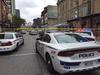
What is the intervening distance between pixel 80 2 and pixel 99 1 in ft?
21.8

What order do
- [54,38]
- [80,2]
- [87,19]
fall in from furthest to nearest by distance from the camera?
[80,2], [87,19], [54,38]

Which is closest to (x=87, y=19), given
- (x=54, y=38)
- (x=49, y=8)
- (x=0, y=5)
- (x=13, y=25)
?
(x=54, y=38)

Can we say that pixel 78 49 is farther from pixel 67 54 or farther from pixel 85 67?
pixel 85 67

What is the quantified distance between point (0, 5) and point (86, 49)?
3134cm

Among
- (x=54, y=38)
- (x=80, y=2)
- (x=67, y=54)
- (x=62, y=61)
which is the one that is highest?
(x=80, y=2)

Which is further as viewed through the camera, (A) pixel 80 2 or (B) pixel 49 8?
(B) pixel 49 8

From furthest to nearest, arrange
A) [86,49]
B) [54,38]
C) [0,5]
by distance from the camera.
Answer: [0,5]
[54,38]
[86,49]

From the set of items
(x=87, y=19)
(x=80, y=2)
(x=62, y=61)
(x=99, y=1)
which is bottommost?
(x=62, y=61)

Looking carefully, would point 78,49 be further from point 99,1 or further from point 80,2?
point 80,2

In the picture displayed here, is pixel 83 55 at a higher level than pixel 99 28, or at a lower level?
lower

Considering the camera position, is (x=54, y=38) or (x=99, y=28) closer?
(x=54, y=38)

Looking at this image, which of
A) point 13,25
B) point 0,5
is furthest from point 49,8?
point 0,5

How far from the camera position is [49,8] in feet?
209

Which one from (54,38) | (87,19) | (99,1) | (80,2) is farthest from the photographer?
(80,2)
